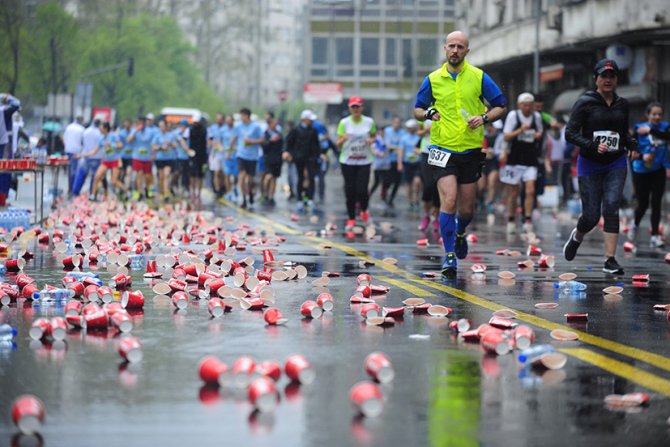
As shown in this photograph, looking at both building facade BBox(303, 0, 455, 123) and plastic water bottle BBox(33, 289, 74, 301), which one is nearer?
plastic water bottle BBox(33, 289, 74, 301)

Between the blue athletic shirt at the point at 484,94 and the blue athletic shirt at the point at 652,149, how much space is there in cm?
602

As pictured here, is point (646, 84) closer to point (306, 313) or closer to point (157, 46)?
point (306, 313)

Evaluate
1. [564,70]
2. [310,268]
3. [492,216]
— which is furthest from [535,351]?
[564,70]

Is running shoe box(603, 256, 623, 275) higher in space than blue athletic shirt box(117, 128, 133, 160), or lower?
lower

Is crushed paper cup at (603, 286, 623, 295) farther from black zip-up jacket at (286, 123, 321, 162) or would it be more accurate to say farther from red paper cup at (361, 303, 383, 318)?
black zip-up jacket at (286, 123, 321, 162)

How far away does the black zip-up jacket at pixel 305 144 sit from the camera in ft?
95.1

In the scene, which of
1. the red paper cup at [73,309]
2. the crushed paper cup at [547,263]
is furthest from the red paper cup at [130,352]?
the crushed paper cup at [547,263]

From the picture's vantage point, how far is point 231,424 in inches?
208

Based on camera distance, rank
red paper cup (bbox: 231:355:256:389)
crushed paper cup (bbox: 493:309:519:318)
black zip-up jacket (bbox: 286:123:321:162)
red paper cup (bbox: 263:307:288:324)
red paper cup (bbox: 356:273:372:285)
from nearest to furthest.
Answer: red paper cup (bbox: 231:355:256:389)
red paper cup (bbox: 263:307:288:324)
crushed paper cup (bbox: 493:309:519:318)
red paper cup (bbox: 356:273:372:285)
black zip-up jacket (bbox: 286:123:321:162)

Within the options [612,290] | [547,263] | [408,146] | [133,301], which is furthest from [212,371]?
[408,146]

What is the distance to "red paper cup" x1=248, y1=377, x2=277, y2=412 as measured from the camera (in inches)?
217

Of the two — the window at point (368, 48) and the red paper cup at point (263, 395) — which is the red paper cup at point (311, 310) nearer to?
the red paper cup at point (263, 395)

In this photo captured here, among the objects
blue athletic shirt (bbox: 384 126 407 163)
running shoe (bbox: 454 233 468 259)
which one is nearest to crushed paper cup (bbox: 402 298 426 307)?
running shoe (bbox: 454 233 468 259)

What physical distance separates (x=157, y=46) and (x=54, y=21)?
89.0 ft
